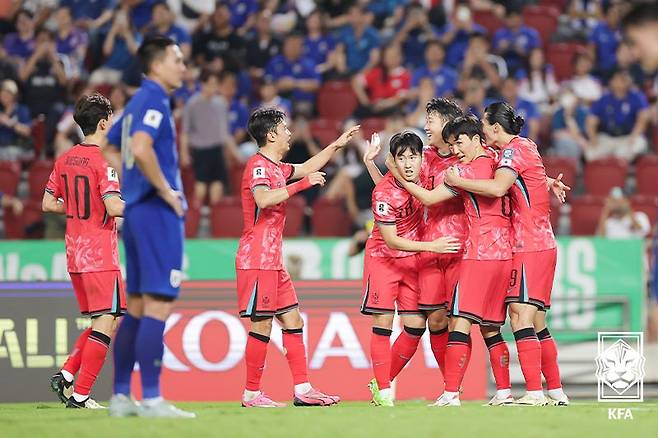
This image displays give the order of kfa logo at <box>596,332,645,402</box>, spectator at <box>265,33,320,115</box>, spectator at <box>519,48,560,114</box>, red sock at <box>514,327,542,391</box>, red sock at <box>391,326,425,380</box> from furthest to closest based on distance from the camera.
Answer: spectator at <box>265,33,320,115</box>
spectator at <box>519,48,560,114</box>
kfa logo at <box>596,332,645,402</box>
red sock at <box>391,326,425,380</box>
red sock at <box>514,327,542,391</box>

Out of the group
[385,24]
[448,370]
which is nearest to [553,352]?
[448,370]

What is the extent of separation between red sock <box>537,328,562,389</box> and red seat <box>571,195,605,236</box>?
7311 mm

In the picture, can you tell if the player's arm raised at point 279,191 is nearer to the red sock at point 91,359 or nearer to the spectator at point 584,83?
the red sock at point 91,359

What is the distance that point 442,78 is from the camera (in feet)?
60.4

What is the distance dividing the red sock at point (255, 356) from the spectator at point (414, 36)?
10712 mm

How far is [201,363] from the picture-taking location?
12.0m

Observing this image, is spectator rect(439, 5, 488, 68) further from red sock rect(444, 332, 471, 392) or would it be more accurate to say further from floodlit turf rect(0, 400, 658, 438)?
floodlit turf rect(0, 400, 658, 438)

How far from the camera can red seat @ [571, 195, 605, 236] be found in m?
16.7

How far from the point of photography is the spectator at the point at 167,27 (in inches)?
746

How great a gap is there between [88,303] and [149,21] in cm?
1078

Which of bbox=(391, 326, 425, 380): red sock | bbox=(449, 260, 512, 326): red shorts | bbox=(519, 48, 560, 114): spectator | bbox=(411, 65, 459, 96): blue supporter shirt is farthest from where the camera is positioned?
bbox=(519, 48, 560, 114): spectator

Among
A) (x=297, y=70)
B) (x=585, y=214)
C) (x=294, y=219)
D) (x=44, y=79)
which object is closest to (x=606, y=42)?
(x=585, y=214)

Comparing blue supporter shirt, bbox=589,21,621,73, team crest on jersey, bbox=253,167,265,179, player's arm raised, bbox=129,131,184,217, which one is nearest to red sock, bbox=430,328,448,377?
team crest on jersey, bbox=253,167,265,179

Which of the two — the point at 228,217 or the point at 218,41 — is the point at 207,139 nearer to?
the point at 228,217
